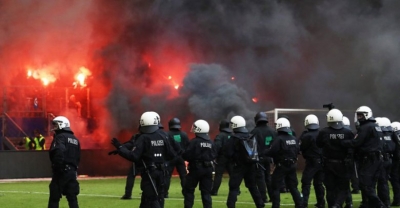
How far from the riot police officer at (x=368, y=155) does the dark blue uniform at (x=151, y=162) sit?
3972 millimetres

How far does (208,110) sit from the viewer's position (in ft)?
110

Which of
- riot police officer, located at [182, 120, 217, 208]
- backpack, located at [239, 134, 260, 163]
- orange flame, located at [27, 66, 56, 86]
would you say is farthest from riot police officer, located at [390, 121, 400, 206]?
orange flame, located at [27, 66, 56, 86]

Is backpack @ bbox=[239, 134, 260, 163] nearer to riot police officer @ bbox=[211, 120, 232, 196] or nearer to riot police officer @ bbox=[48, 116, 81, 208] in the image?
riot police officer @ bbox=[48, 116, 81, 208]

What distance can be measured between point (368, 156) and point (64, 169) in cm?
597

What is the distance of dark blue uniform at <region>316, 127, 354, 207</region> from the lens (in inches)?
620

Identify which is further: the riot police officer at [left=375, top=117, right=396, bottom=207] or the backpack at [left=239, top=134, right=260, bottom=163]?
the riot police officer at [left=375, top=117, right=396, bottom=207]

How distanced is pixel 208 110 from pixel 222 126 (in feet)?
37.8

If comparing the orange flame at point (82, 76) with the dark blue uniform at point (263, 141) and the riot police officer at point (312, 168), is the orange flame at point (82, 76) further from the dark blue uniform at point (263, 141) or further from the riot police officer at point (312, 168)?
the riot police officer at point (312, 168)

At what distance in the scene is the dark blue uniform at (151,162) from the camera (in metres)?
13.6

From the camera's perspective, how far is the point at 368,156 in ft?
51.6

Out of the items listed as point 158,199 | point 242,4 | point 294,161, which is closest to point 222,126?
point 294,161

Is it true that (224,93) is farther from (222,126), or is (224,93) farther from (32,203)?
(32,203)

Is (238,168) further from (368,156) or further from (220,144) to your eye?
(220,144)

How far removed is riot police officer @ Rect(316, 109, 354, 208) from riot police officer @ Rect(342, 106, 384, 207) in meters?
0.22
